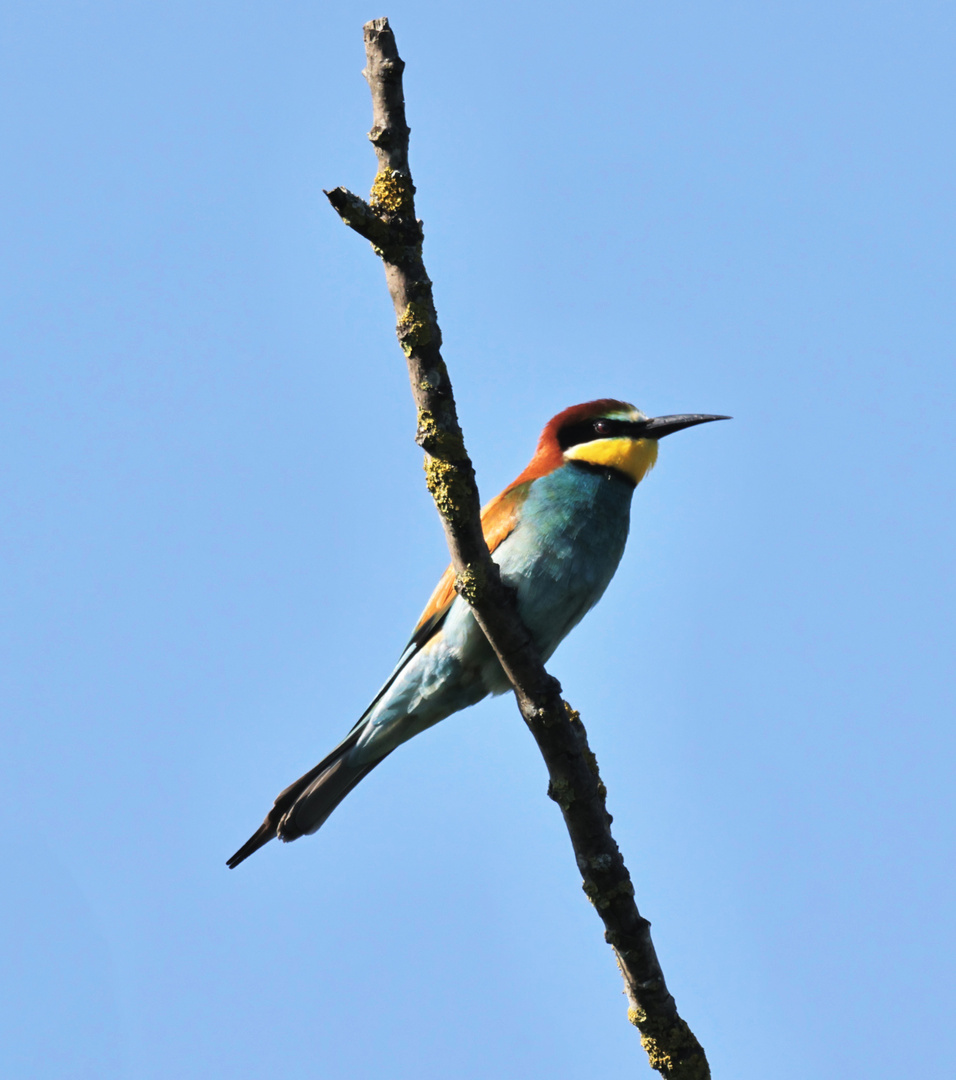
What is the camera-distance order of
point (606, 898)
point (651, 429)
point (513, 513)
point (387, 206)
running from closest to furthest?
point (387, 206)
point (606, 898)
point (513, 513)
point (651, 429)

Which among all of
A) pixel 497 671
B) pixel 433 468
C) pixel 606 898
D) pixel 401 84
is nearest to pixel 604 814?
pixel 606 898

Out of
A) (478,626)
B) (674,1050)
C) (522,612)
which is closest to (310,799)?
(478,626)

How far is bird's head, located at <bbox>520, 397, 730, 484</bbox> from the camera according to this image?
15.7 feet

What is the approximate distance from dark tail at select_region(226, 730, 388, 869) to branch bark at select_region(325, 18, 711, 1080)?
1.20 metres

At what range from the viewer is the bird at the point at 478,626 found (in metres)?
4.18

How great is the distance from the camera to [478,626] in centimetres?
406

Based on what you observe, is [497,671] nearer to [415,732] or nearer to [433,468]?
[415,732]

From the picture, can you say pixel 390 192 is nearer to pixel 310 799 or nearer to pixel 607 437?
pixel 607 437

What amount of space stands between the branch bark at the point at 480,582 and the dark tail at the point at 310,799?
1203 mm

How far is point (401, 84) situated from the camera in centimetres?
295

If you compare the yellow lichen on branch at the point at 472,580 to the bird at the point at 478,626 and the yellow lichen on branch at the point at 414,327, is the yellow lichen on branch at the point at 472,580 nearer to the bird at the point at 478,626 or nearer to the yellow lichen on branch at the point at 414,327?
the yellow lichen on branch at the point at 414,327

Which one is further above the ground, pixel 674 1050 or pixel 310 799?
pixel 310 799

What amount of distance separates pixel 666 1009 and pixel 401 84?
109 inches

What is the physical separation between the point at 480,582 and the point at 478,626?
94 centimetres
